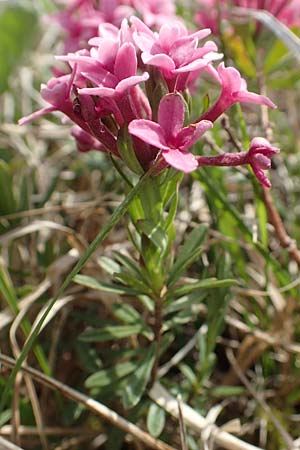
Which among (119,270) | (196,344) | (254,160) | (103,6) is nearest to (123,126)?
(254,160)

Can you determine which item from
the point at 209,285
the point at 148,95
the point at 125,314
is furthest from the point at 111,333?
the point at 148,95

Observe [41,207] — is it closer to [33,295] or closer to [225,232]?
[33,295]

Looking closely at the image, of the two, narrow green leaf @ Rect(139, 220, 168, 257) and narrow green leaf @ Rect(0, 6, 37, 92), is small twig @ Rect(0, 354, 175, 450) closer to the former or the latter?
narrow green leaf @ Rect(139, 220, 168, 257)

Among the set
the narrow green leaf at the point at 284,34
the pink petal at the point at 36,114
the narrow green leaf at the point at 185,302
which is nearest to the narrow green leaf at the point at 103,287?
the narrow green leaf at the point at 185,302

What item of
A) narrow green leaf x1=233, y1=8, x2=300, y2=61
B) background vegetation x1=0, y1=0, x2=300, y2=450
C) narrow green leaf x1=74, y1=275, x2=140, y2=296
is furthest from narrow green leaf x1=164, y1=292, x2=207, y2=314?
narrow green leaf x1=233, y1=8, x2=300, y2=61

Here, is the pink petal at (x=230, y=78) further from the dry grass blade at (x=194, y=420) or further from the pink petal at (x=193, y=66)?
the dry grass blade at (x=194, y=420)
